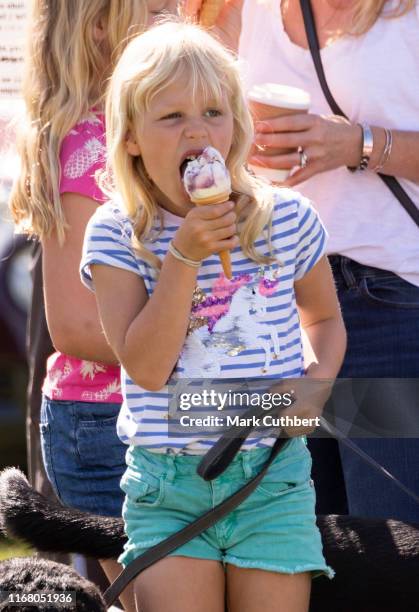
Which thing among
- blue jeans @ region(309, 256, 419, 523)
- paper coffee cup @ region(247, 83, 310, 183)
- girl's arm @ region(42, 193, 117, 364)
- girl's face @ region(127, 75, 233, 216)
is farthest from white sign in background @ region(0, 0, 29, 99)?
girl's face @ region(127, 75, 233, 216)

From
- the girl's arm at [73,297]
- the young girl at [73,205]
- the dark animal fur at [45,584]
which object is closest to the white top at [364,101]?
the young girl at [73,205]

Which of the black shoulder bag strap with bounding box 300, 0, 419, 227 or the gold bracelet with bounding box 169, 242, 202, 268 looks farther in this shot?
the black shoulder bag strap with bounding box 300, 0, 419, 227

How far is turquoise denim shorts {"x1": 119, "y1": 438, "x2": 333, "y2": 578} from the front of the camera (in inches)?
78.0

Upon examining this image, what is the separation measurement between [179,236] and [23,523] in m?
0.67

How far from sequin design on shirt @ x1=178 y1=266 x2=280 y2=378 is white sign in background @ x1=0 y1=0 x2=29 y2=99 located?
1.24 meters

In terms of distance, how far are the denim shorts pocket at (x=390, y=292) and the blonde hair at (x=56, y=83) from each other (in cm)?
73

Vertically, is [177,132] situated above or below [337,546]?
above

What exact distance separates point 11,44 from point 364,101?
40.3 inches

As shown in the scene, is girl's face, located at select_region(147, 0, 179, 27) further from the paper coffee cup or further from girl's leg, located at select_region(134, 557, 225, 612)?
girl's leg, located at select_region(134, 557, 225, 612)

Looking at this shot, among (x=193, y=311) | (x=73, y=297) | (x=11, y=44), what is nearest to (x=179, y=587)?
(x=193, y=311)

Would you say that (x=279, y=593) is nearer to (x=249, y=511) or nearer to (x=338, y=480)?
(x=249, y=511)

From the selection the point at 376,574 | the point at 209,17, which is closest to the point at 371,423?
the point at 376,574

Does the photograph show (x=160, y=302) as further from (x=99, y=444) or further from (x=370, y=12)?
(x=370, y=12)

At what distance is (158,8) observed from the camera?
2.69 metres
